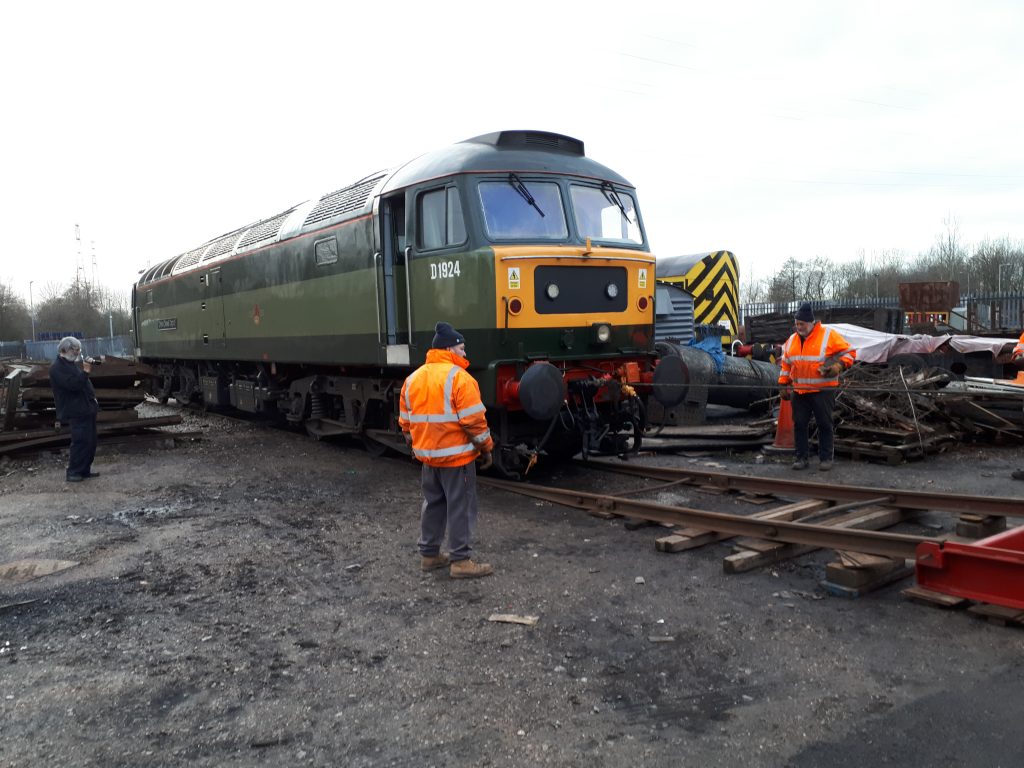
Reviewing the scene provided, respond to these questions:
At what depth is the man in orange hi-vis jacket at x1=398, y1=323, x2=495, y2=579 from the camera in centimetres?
526

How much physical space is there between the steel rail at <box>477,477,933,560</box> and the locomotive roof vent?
3326 millimetres

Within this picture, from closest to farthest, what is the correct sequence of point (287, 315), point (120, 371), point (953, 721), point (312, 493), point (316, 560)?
point (953, 721), point (316, 560), point (312, 493), point (287, 315), point (120, 371)

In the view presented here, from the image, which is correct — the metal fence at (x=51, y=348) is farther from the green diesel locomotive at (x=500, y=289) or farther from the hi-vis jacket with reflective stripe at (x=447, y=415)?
the hi-vis jacket with reflective stripe at (x=447, y=415)

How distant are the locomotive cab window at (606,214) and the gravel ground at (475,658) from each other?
2883 mm

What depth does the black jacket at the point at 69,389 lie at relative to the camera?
9.17 metres

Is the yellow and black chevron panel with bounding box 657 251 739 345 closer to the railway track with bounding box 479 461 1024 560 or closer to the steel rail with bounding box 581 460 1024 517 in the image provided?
the steel rail with bounding box 581 460 1024 517

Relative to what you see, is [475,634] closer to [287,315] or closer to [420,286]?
[420,286]

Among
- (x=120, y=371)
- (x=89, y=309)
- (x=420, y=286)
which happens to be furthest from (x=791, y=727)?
(x=89, y=309)

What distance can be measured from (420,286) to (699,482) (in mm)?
3288

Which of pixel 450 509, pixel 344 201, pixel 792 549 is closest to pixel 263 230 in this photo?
pixel 344 201

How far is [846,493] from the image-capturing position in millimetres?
6527

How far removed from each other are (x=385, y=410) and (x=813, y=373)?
16.0ft

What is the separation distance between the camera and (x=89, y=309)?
66.4 m

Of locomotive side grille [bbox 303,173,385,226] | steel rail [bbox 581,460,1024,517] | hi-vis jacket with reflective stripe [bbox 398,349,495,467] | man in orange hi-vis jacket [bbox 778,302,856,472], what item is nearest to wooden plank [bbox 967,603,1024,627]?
steel rail [bbox 581,460,1024,517]
